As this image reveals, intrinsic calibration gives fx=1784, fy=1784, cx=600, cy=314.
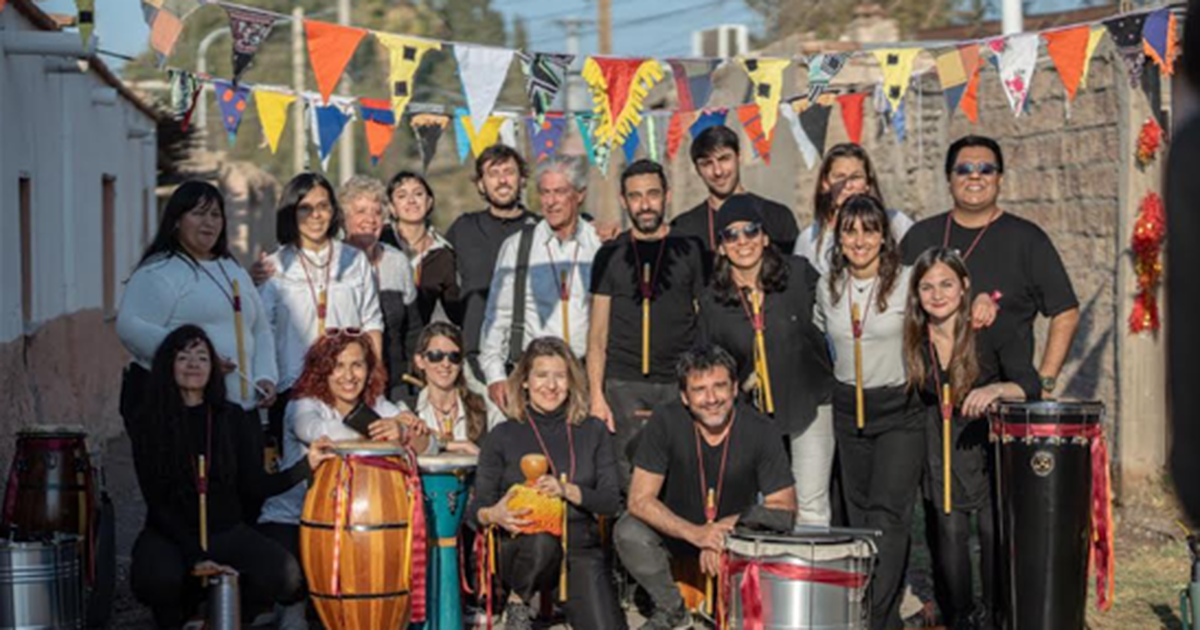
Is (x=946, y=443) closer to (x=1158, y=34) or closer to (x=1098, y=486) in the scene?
(x=1098, y=486)

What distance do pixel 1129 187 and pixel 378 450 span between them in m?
5.98

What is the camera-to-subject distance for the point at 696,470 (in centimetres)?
705

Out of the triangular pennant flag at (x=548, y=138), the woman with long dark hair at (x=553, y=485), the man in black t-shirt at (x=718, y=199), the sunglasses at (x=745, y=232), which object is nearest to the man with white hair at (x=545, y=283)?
the man in black t-shirt at (x=718, y=199)

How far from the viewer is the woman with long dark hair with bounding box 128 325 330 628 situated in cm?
688

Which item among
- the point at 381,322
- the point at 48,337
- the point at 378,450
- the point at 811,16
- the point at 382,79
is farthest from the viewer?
the point at 382,79

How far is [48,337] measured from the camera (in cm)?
1375

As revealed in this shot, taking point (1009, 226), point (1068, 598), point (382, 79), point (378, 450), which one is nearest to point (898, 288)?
point (1009, 226)

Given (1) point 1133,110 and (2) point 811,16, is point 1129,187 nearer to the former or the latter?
(1) point 1133,110

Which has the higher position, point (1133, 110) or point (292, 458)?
point (1133, 110)

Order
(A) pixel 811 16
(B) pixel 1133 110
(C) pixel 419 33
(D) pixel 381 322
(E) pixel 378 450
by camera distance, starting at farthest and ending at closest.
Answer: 1. (C) pixel 419 33
2. (A) pixel 811 16
3. (B) pixel 1133 110
4. (D) pixel 381 322
5. (E) pixel 378 450

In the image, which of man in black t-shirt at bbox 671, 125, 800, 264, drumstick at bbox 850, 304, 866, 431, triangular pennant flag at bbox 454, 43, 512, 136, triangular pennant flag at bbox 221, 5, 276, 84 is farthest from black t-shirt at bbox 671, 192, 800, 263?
triangular pennant flag at bbox 221, 5, 276, 84

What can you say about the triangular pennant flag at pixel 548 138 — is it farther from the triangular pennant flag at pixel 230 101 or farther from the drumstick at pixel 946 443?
the drumstick at pixel 946 443

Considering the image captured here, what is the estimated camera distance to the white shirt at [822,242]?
7.68 meters

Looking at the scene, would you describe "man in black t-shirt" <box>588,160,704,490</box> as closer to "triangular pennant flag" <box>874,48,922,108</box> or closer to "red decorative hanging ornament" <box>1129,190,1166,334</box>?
"triangular pennant flag" <box>874,48,922,108</box>
